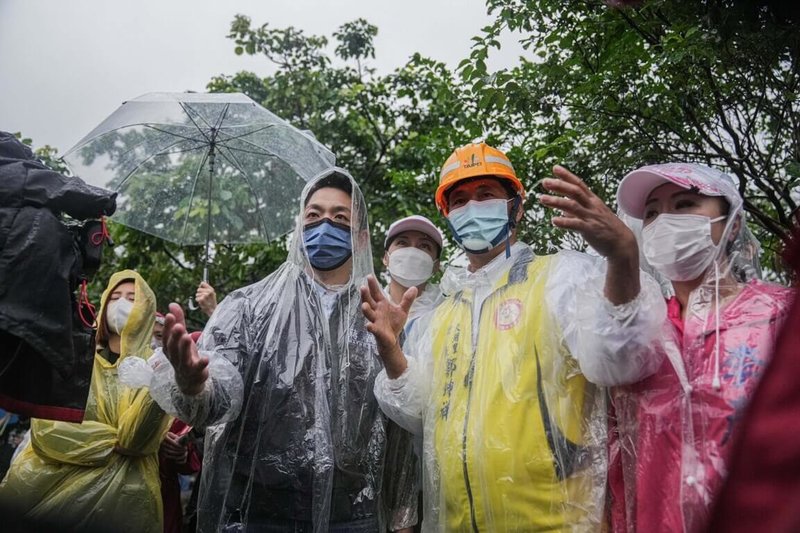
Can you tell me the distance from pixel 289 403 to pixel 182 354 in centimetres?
48

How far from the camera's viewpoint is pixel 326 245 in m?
2.66

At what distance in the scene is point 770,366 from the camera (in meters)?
0.55

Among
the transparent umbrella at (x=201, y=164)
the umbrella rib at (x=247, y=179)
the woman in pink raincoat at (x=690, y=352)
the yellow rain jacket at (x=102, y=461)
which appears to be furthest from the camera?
the umbrella rib at (x=247, y=179)

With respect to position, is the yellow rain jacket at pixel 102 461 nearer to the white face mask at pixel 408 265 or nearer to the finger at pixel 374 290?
the finger at pixel 374 290

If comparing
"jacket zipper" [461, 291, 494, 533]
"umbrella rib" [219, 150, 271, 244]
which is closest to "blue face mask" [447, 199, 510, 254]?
"jacket zipper" [461, 291, 494, 533]

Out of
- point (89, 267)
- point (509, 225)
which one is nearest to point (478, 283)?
point (509, 225)

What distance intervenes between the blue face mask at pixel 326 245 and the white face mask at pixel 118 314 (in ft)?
4.62

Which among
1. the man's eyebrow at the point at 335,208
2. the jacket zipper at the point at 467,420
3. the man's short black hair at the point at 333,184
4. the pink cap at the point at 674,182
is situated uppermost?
the man's short black hair at the point at 333,184

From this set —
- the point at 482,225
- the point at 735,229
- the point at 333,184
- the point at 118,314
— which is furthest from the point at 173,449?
the point at 735,229

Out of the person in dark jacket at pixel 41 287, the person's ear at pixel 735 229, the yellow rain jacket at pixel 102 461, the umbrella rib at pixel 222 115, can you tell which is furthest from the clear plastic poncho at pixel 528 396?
the umbrella rib at pixel 222 115

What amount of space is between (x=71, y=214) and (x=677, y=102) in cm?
353

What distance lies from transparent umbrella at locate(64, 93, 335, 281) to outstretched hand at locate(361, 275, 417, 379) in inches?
53.8

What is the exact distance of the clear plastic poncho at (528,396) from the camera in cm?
175

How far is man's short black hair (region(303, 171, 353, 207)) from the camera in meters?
2.81
